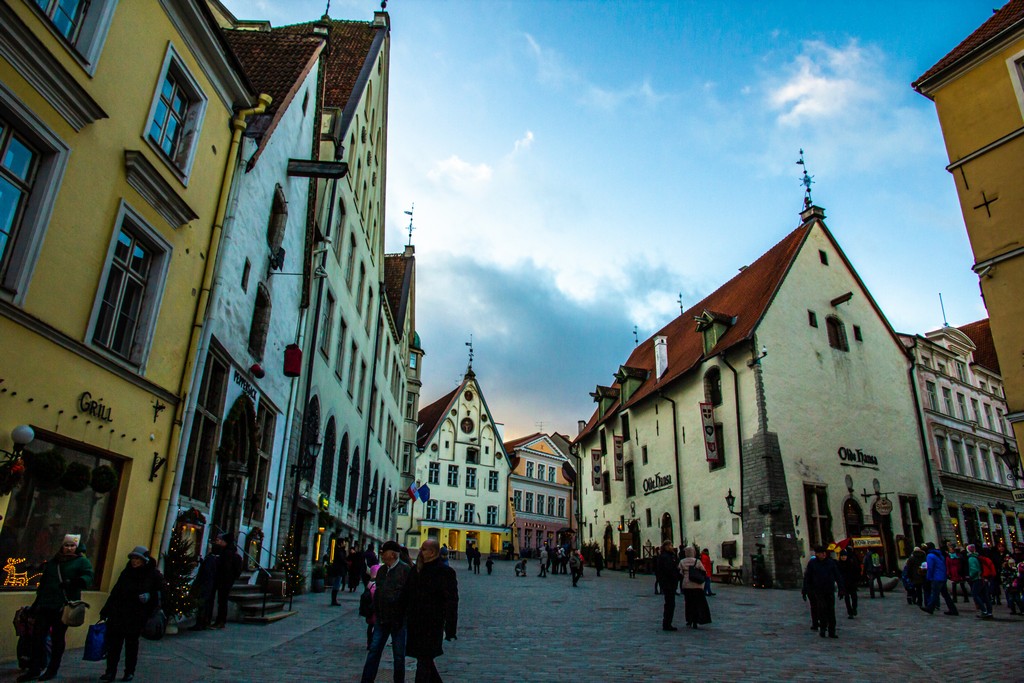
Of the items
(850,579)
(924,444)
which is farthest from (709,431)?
(850,579)

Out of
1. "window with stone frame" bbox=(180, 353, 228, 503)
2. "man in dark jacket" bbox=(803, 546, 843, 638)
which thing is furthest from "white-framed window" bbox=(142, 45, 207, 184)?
"man in dark jacket" bbox=(803, 546, 843, 638)

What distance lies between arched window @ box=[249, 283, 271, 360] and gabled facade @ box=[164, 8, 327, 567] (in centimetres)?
3

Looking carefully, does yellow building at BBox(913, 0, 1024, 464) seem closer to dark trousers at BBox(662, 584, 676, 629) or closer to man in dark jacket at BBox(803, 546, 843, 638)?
man in dark jacket at BBox(803, 546, 843, 638)

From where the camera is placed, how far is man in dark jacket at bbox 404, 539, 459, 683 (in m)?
6.51

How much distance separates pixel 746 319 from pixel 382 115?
19.0 meters

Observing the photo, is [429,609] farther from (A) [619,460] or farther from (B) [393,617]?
(A) [619,460]

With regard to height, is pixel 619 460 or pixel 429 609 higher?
pixel 619 460

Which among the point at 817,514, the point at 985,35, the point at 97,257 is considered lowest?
the point at 817,514

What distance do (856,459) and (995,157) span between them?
16.0m

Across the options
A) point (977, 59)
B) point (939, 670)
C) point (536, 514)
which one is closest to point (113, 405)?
point (939, 670)

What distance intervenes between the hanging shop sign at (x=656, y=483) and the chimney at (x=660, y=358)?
5734mm

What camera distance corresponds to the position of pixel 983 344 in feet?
152

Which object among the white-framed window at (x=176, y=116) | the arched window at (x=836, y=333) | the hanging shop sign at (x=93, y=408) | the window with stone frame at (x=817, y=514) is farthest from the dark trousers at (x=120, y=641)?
the arched window at (x=836, y=333)

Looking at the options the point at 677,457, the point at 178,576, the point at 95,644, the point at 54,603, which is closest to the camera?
the point at 54,603
